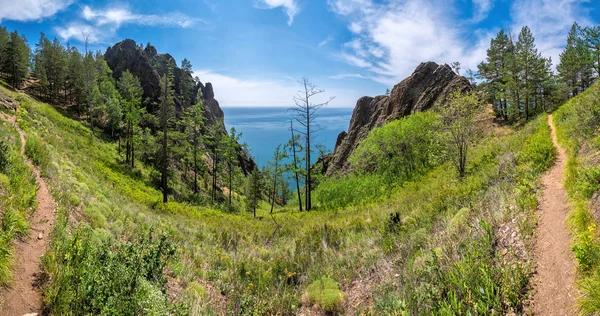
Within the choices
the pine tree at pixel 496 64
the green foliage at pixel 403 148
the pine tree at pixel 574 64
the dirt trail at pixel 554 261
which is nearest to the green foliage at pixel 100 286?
the dirt trail at pixel 554 261

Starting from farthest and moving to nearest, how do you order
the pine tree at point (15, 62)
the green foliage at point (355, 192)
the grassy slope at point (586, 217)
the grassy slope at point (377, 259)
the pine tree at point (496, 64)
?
the pine tree at point (15, 62) → the pine tree at point (496, 64) → the green foliage at point (355, 192) → the grassy slope at point (377, 259) → the grassy slope at point (586, 217)

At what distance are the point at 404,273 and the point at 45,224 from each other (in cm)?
786

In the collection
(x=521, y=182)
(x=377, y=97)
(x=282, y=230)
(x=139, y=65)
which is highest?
(x=139, y=65)

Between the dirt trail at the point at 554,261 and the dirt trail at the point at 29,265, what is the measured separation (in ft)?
23.3

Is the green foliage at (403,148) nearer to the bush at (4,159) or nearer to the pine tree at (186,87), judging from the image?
the bush at (4,159)

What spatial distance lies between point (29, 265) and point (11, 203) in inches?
71.8

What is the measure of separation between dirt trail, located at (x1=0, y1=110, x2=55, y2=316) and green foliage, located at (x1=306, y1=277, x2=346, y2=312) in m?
4.94

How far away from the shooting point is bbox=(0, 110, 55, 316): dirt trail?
375cm

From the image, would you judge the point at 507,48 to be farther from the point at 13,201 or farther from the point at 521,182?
the point at 13,201

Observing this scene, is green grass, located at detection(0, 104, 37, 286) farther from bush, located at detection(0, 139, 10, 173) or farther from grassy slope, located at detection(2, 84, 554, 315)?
grassy slope, located at detection(2, 84, 554, 315)

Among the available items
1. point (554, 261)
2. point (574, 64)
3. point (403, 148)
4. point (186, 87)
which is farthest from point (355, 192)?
point (186, 87)

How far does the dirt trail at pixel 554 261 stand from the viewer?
3.73 meters

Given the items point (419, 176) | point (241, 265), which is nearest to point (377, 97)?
point (419, 176)

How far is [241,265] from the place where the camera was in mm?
8562
